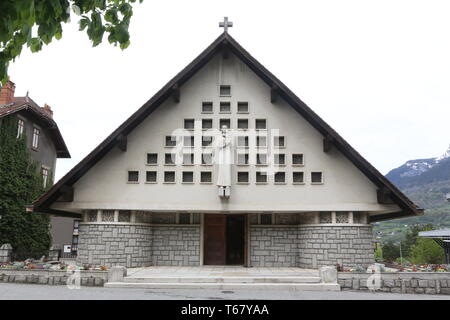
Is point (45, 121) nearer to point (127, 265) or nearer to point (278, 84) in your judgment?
point (127, 265)

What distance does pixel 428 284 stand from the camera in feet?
45.8

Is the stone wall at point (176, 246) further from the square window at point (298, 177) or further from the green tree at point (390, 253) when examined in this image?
the green tree at point (390, 253)

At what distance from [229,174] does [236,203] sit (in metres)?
1.41

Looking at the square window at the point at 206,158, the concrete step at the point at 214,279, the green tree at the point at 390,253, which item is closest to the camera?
the concrete step at the point at 214,279

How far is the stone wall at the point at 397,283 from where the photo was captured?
13875 millimetres

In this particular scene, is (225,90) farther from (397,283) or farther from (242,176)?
(397,283)

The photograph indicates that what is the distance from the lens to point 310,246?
58.5ft

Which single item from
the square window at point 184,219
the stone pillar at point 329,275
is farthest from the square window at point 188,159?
the stone pillar at point 329,275

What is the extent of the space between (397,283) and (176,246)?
10228mm

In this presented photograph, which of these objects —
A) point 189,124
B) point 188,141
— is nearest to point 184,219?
point 188,141

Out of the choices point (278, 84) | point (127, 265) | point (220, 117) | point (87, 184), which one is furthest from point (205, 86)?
point (127, 265)

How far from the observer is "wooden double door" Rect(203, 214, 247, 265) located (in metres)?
19.4

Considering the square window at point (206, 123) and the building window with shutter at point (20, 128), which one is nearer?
the square window at point (206, 123)

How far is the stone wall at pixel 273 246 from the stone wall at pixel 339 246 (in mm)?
1189
